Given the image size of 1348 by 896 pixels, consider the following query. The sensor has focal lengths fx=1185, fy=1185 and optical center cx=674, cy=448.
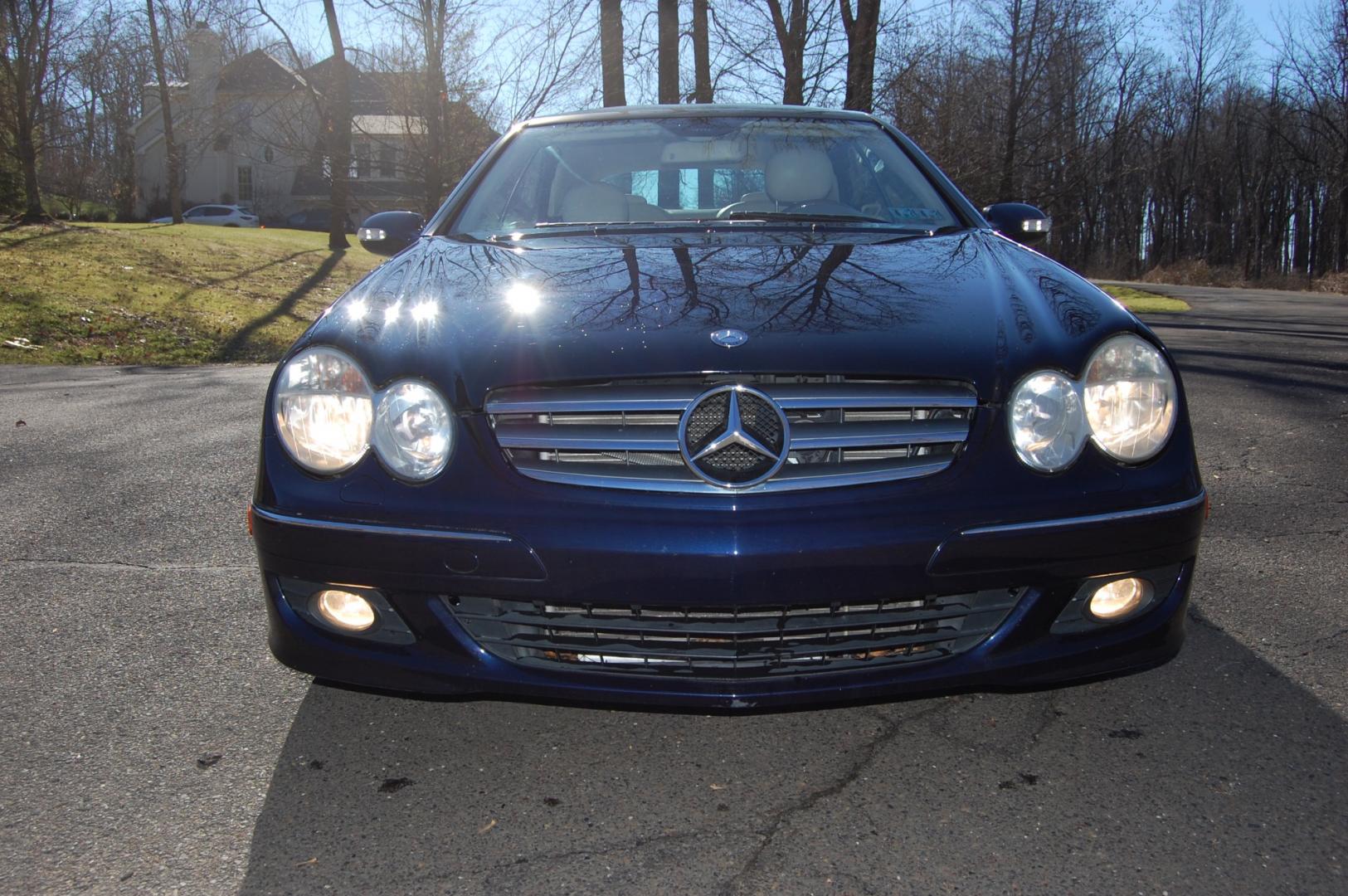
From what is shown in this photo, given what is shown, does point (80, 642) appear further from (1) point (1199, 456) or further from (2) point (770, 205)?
(1) point (1199, 456)

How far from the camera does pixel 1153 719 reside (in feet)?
8.88

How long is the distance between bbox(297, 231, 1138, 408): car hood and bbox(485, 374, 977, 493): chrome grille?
34mm

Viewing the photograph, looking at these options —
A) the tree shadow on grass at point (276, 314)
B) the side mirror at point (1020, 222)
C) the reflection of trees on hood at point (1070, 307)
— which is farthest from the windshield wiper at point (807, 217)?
the tree shadow on grass at point (276, 314)

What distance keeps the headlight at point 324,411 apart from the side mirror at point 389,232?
A: 1579mm

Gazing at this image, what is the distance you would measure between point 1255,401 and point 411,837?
6.58 metres

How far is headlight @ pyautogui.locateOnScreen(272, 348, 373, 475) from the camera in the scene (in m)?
2.39

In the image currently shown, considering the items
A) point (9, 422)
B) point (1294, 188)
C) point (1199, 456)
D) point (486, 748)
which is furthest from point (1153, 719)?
point (1294, 188)

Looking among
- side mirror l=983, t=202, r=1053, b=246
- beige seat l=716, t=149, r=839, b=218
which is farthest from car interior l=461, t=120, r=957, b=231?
side mirror l=983, t=202, r=1053, b=246

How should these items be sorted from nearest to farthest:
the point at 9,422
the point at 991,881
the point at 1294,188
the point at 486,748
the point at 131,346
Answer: the point at 991,881
the point at 486,748
the point at 9,422
the point at 131,346
the point at 1294,188

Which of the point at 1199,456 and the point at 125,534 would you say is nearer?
the point at 125,534

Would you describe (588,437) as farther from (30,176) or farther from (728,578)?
(30,176)

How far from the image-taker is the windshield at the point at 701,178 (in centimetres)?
367

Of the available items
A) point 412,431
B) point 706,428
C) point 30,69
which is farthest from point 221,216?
point 706,428

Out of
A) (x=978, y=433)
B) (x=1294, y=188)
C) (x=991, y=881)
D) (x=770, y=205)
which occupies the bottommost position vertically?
(x=991, y=881)
